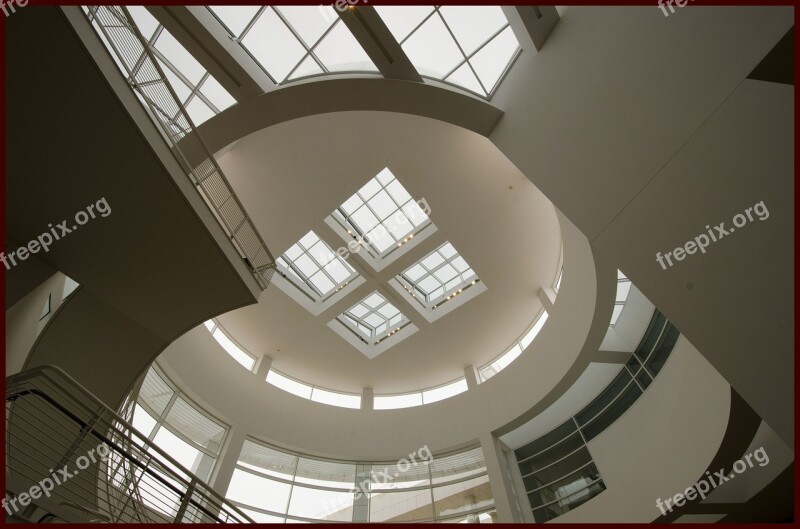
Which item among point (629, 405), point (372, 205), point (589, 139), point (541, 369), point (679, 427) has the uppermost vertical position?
point (372, 205)

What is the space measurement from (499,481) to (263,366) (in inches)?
419

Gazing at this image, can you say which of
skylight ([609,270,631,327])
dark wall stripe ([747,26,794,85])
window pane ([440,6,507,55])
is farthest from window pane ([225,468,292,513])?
dark wall stripe ([747,26,794,85])

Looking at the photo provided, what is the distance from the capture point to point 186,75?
9.77 metres

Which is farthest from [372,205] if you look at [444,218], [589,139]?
[589,139]

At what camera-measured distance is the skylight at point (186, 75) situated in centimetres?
903

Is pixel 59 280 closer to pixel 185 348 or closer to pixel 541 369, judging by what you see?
pixel 185 348

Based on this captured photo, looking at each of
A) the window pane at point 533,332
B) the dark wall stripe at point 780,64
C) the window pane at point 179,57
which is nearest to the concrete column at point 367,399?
the window pane at point 533,332

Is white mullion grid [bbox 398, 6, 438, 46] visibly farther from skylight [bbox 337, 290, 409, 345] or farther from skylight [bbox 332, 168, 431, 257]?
skylight [bbox 337, 290, 409, 345]

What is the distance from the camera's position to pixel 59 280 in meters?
6.91

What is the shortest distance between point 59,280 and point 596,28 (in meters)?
10.1

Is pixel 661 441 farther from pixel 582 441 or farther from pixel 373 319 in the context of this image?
pixel 373 319

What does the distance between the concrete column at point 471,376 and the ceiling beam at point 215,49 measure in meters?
14.5

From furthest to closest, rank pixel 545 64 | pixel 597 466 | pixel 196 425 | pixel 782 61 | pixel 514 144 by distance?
1. pixel 196 425
2. pixel 597 466
3. pixel 514 144
4. pixel 545 64
5. pixel 782 61

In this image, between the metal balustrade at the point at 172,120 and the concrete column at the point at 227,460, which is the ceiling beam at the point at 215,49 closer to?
the metal balustrade at the point at 172,120
